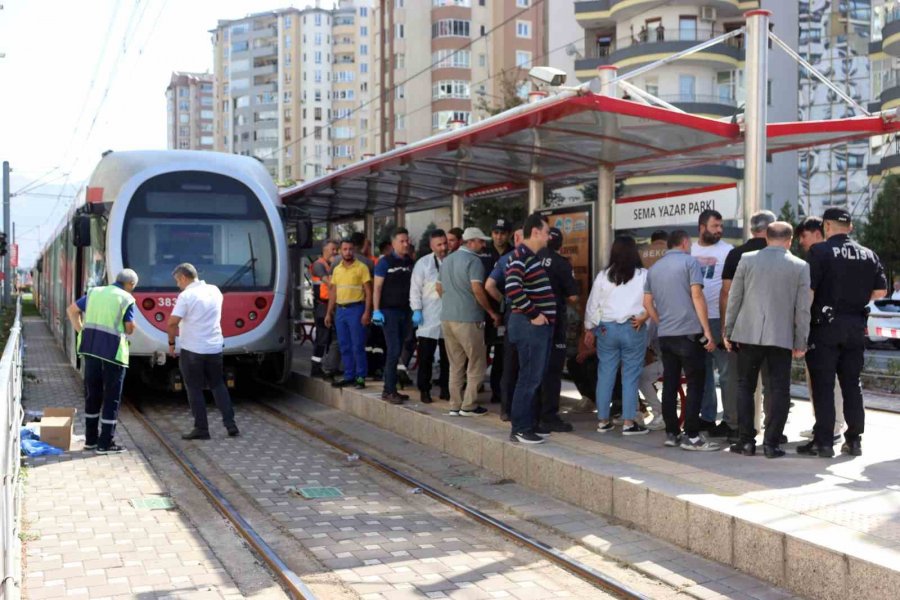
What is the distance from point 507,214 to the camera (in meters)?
29.3

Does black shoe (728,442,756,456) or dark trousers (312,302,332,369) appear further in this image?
dark trousers (312,302,332,369)

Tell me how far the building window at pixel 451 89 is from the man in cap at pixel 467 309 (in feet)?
225

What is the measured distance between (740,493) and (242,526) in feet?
10.5

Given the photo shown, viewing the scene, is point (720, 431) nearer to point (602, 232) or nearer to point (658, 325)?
point (658, 325)

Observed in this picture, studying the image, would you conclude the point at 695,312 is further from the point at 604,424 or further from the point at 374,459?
the point at 374,459

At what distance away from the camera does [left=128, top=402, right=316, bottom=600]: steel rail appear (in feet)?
18.2

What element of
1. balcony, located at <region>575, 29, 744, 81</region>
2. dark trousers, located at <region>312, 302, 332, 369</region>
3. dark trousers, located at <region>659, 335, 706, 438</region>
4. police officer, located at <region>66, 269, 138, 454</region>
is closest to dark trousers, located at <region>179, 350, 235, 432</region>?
police officer, located at <region>66, 269, 138, 454</region>

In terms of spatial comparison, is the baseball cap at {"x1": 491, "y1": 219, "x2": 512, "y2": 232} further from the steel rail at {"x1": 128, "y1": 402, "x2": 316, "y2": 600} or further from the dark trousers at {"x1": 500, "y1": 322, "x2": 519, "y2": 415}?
the steel rail at {"x1": 128, "y1": 402, "x2": 316, "y2": 600}

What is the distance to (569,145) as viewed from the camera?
402 inches

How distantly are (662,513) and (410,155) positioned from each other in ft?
20.1

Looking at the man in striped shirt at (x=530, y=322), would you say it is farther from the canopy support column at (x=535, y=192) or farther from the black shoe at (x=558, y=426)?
the canopy support column at (x=535, y=192)

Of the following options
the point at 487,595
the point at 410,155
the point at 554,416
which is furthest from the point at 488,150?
the point at 487,595

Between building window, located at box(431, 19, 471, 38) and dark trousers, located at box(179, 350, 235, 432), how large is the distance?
227ft

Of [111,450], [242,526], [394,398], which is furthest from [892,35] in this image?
[242,526]
